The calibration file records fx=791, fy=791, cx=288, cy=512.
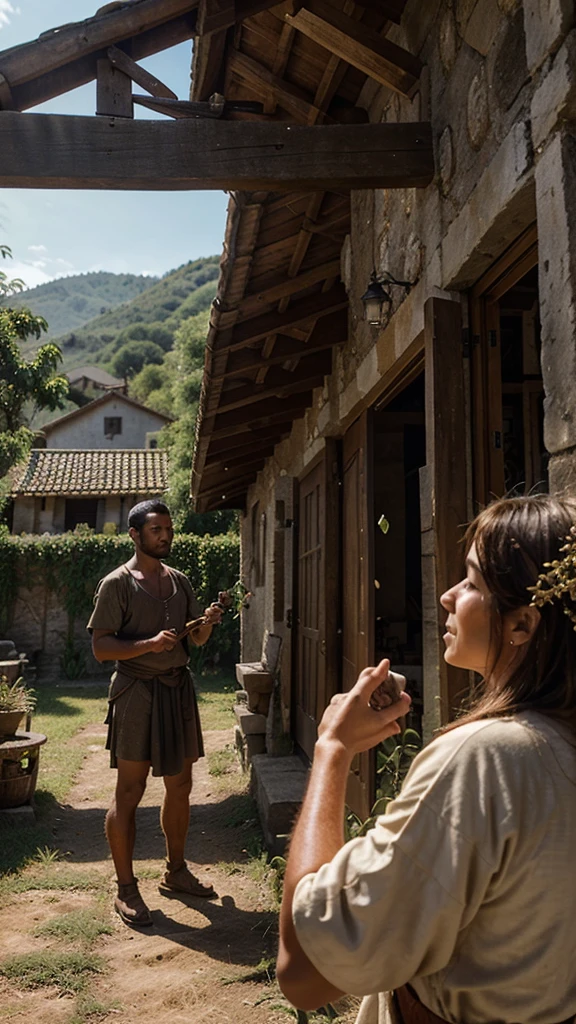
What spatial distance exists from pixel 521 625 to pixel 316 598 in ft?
15.0

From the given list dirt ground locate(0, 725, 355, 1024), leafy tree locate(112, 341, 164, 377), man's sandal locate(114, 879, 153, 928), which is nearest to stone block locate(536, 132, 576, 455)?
dirt ground locate(0, 725, 355, 1024)

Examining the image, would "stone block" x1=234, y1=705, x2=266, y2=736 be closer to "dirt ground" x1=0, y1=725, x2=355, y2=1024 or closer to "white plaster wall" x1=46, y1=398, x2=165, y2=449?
"dirt ground" x1=0, y1=725, x2=355, y2=1024

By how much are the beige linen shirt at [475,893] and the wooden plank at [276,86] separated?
3.33 m

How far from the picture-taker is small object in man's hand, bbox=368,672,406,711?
3.76 ft

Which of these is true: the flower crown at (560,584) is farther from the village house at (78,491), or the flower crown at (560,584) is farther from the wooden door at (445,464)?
the village house at (78,491)

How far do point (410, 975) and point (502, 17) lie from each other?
2.40 m

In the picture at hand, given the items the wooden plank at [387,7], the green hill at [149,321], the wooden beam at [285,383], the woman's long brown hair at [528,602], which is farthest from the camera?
the green hill at [149,321]

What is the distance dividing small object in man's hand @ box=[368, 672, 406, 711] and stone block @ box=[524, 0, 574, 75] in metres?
1.54

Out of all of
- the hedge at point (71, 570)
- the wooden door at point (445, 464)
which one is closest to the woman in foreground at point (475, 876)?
the wooden door at point (445, 464)

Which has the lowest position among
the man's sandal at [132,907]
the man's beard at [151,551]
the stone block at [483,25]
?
the man's sandal at [132,907]

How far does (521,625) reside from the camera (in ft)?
3.30

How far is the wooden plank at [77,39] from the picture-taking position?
2641 mm

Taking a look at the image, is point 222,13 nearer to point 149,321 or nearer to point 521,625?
point 521,625

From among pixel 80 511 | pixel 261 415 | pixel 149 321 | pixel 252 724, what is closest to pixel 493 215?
pixel 261 415
